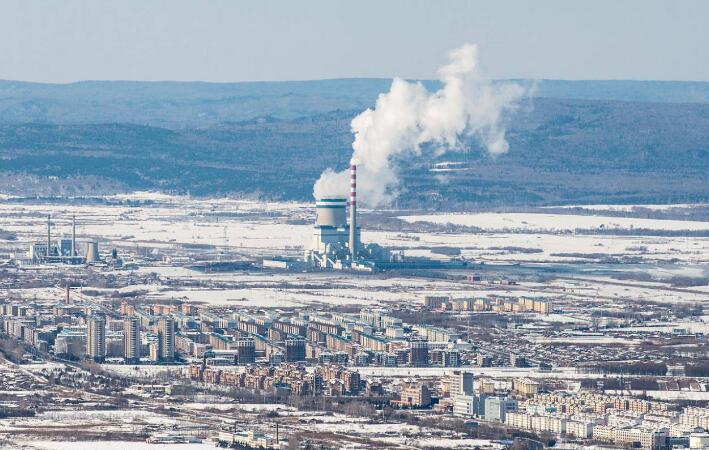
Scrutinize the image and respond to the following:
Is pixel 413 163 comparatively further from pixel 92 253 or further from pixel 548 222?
pixel 92 253

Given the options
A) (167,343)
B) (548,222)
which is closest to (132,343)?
(167,343)

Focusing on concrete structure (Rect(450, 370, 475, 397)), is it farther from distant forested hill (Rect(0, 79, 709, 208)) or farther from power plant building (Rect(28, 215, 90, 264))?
distant forested hill (Rect(0, 79, 709, 208))

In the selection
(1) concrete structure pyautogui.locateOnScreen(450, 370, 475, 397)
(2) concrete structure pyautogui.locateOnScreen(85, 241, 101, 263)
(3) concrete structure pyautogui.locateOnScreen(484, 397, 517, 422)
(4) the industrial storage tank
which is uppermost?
(4) the industrial storage tank

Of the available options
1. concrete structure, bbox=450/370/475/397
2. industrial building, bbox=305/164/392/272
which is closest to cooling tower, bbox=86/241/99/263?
industrial building, bbox=305/164/392/272

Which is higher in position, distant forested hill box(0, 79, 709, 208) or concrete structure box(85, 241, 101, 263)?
distant forested hill box(0, 79, 709, 208)

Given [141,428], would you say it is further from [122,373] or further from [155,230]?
[155,230]
